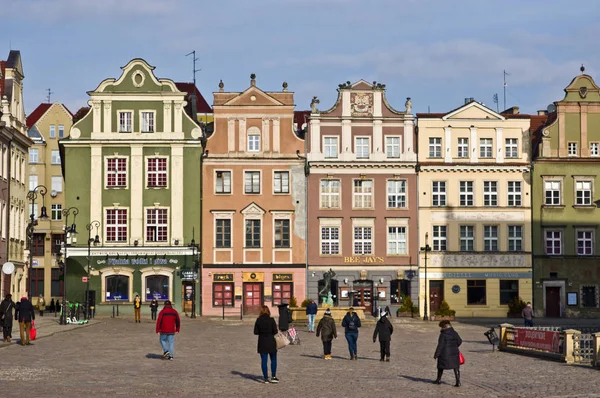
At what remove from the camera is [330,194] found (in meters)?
71.0

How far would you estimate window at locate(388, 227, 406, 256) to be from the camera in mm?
71188

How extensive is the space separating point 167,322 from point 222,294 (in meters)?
38.5

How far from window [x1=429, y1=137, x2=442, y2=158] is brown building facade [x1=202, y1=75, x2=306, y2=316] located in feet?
27.6

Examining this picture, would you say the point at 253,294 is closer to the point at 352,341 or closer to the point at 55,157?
the point at 55,157

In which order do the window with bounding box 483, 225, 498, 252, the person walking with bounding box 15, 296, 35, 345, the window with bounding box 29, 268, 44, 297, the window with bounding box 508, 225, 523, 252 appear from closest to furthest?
the person walking with bounding box 15, 296, 35, 345 < the window with bounding box 483, 225, 498, 252 < the window with bounding box 508, 225, 523, 252 < the window with bounding box 29, 268, 44, 297

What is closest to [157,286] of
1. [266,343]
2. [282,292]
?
[282,292]

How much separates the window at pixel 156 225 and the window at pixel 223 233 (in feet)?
10.6

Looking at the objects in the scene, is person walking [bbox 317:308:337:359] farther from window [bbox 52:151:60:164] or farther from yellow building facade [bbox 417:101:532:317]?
window [bbox 52:151:60:164]

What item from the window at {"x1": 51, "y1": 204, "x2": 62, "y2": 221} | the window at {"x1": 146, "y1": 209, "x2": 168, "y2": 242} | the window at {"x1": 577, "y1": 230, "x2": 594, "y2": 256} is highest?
the window at {"x1": 51, "y1": 204, "x2": 62, "y2": 221}

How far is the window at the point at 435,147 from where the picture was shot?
71.8m

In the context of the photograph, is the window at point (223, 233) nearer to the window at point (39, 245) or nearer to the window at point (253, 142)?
the window at point (253, 142)

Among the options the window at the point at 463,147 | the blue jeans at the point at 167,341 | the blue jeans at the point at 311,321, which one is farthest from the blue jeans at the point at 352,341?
the window at the point at 463,147

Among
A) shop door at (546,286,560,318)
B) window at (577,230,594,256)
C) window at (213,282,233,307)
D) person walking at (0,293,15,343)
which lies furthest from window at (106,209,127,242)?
person walking at (0,293,15,343)

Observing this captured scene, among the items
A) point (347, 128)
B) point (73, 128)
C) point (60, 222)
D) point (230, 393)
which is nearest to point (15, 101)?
point (73, 128)
